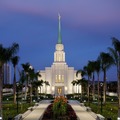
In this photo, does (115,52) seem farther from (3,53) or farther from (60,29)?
(60,29)

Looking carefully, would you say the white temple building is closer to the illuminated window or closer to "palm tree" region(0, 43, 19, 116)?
the illuminated window

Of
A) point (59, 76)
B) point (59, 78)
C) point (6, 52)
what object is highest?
point (59, 76)

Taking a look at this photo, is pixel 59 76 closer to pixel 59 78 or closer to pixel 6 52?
pixel 59 78

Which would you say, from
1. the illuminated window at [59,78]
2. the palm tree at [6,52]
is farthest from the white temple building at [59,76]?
the palm tree at [6,52]

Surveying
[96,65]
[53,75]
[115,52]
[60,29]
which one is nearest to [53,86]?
[53,75]

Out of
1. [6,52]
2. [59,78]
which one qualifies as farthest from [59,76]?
[6,52]

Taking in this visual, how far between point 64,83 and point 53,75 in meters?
3.96

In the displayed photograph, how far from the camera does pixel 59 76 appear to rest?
116250mm

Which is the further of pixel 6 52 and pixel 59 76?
pixel 59 76

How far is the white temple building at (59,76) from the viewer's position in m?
116

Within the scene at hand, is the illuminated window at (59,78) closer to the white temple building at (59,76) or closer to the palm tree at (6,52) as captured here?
the white temple building at (59,76)

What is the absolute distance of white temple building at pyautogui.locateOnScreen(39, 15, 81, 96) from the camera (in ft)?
379

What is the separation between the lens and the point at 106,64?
51.4 m

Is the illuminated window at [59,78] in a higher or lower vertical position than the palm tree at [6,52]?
higher
